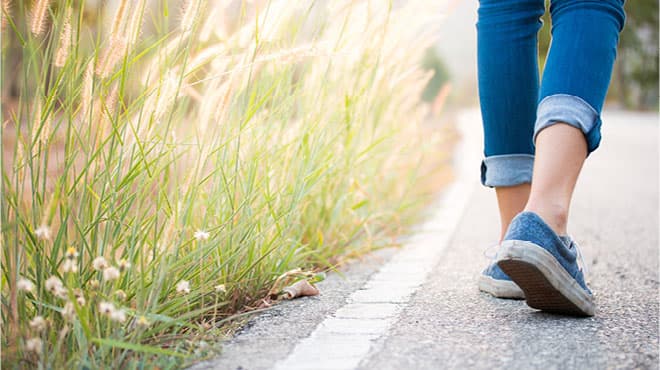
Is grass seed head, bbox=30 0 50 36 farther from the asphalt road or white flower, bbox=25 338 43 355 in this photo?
the asphalt road

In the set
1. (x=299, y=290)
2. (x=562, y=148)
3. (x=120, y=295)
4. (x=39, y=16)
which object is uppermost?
(x=39, y=16)

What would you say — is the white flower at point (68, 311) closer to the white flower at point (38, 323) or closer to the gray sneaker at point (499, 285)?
the white flower at point (38, 323)

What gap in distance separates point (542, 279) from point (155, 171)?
2.65 ft

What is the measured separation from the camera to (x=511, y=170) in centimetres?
203

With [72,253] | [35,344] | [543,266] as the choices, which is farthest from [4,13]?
[543,266]

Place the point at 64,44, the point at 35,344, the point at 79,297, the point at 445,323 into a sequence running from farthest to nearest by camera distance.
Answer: the point at 445,323 → the point at 64,44 → the point at 79,297 → the point at 35,344

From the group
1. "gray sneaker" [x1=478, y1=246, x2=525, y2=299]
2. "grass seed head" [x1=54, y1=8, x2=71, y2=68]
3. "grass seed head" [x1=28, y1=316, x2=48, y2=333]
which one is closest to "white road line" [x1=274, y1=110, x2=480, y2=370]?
"gray sneaker" [x1=478, y1=246, x2=525, y2=299]

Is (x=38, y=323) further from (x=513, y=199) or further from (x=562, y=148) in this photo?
(x=513, y=199)

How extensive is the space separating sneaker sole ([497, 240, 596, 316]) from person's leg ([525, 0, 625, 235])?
11 centimetres

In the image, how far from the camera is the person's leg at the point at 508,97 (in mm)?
1948

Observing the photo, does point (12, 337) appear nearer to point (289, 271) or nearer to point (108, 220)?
point (108, 220)

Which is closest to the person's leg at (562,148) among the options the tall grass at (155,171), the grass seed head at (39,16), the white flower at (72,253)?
the tall grass at (155,171)

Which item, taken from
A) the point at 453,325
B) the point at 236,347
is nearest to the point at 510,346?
the point at 453,325

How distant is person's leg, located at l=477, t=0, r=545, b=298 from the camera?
195cm
